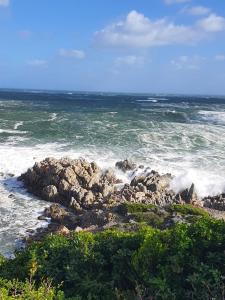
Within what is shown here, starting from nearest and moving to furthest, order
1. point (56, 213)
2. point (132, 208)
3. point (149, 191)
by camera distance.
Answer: point (132, 208) < point (56, 213) < point (149, 191)

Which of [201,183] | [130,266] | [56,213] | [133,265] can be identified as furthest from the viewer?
[201,183]

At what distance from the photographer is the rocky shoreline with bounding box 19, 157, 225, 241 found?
2028 centimetres

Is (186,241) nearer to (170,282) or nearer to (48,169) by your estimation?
(170,282)

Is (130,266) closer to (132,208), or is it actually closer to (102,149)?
(132,208)

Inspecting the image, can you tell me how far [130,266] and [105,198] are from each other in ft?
45.8

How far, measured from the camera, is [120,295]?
10383mm

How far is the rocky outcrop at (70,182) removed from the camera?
25.0 m

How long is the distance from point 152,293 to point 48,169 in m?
18.0

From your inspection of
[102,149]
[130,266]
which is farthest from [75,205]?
[102,149]

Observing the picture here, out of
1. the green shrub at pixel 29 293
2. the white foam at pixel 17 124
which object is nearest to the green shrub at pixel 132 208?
the green shrub at pixel 29 293

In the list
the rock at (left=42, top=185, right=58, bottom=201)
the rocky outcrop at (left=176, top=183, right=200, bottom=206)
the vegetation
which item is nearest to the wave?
the rocky outcrop at (left=176, top=183, right=200, bottom=206)

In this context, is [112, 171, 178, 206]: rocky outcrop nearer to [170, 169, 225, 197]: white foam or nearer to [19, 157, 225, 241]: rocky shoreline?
[19, 157, 225, 241]: rocky shoreline

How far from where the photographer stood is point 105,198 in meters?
25.2

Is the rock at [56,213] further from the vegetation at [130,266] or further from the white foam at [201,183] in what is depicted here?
the vegetation at [130,266]
